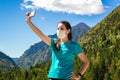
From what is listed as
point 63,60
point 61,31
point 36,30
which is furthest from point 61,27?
point 63,60

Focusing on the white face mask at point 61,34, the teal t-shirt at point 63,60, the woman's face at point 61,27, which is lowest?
the teal t-shirt at point 63,60

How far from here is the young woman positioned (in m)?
9.50

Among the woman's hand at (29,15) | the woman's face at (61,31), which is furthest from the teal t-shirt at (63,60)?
the woman's hand at (29,15)

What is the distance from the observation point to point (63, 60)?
9.57 m

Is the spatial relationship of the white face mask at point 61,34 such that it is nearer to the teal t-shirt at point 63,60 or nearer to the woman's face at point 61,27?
the woman's face at point 61,27

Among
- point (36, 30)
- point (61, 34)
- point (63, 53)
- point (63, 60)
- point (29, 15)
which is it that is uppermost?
point (29, 15)

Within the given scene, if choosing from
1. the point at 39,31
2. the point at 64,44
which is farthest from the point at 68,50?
A: the point at 39,31

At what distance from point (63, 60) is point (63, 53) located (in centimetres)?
20

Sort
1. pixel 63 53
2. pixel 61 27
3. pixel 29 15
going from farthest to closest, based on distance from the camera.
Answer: pixel 61 27
pixel 63 53
pixel 29 15

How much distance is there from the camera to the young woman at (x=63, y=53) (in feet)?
31.2

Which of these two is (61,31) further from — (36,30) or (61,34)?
(36,30)

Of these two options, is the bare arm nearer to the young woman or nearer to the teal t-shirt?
the young woman

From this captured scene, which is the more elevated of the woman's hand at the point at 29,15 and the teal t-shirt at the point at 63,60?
the woman's hand at the point at 29,15

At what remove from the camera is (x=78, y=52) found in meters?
9.79
